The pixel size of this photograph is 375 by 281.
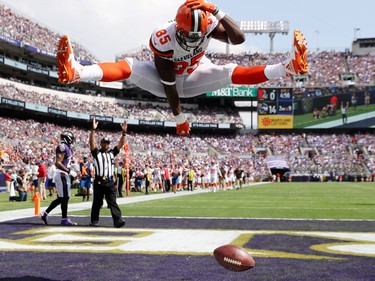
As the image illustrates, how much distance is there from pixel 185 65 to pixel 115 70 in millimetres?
766

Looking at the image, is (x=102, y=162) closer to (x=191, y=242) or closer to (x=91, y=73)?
(x=191, y=242)

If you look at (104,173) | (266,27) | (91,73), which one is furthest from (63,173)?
(266,27)

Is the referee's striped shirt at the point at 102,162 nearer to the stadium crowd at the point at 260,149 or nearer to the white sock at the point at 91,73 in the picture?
the white sock at the point at 91,73

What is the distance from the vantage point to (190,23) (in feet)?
14.9

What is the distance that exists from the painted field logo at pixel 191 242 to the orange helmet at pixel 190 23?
10.1ft

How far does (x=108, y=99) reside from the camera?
56.8 metres

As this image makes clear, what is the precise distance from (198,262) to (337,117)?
50.2 meters

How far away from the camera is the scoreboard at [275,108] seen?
53.7 metres

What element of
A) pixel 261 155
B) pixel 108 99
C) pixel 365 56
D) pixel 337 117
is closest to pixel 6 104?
pixel 108 99

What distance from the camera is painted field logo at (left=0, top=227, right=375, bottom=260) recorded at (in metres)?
6.66

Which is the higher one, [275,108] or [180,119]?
[275,108]

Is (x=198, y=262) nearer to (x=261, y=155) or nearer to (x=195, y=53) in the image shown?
(x=195, y=53)

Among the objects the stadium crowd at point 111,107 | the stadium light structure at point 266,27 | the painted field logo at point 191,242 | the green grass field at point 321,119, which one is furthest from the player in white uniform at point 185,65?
the stadium light structure at point 266,27

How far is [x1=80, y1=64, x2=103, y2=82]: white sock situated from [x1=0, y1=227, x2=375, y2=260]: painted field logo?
260 centimetres
